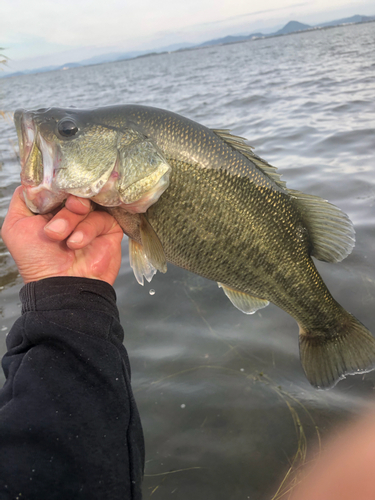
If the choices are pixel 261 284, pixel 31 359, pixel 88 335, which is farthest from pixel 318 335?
pixel 31 359

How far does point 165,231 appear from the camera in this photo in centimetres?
213

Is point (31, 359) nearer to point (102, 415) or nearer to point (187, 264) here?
point (102, 415)

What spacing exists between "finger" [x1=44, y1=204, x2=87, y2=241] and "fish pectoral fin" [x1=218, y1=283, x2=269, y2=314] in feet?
3.60

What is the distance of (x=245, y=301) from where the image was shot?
251 centimetres

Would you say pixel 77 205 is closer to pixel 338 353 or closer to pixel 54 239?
pixel 54 239

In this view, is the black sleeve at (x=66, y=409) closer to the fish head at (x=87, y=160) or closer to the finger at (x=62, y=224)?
the finger at (x=62, y=224)

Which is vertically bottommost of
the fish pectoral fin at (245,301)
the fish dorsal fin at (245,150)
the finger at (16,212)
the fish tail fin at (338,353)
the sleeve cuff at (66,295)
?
the fish tail fin at (338,353)

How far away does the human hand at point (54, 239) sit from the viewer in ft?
6.18

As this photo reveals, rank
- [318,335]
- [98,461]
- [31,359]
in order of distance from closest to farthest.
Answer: [98,461]
[31,359]
[318,335]

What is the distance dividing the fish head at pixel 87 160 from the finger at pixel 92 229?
11 centimetres

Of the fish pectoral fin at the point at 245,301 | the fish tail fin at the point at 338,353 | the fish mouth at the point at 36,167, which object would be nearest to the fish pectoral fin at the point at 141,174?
the fish mouth at the point at 36,167

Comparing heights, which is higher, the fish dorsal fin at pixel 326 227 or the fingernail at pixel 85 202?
the fingernail at pixel 85 202

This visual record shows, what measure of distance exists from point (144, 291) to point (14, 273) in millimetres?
1701

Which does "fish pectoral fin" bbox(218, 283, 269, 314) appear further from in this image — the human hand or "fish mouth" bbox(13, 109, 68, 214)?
"fish mouth" bbox(13, 109, 68, 214)
